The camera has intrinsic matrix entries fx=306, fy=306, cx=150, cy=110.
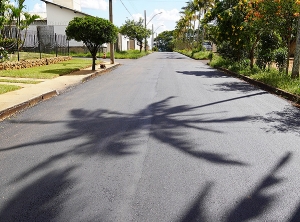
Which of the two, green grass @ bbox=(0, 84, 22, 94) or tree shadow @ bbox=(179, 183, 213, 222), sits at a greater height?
green grass @ bbox=(0, 84, 22, 94)

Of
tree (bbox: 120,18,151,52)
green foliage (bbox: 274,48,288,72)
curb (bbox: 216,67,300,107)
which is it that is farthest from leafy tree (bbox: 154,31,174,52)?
curb (bbox: 216,67,300,107)

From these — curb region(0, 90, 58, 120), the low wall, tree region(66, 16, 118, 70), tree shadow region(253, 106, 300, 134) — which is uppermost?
tree region(66, 16, 118, 70)

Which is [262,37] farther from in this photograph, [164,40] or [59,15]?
[164,40]

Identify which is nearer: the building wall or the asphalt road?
the asphalt road

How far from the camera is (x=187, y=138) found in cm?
507

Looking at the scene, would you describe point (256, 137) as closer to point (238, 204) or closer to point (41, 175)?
point (238, 204)

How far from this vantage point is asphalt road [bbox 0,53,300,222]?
116 inches

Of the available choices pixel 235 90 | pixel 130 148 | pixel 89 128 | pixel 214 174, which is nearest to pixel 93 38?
pixel 235 90

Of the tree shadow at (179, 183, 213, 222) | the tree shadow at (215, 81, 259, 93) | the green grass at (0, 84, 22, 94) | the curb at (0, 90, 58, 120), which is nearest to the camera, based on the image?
the tree shadow at (179, 183, 213, 222)

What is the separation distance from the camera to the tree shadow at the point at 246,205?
2.83 meters

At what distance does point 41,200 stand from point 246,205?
6.76ft

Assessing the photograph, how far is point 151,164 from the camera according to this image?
4.01 meters

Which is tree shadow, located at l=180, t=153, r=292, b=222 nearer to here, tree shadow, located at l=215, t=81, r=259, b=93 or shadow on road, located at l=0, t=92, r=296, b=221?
shadow on road, located at l=0, t=92, r=296, b=221

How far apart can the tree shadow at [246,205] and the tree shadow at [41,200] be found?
1.27m
